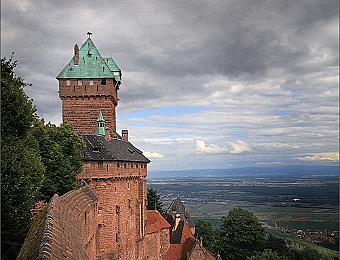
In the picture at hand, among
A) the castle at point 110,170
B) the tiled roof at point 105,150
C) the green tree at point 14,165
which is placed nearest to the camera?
the green tree at point 14,165

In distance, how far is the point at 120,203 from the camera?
26312 millimetres

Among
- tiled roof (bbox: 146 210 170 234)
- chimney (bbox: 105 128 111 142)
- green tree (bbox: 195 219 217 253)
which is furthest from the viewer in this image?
green tree (bbox: 195 219 217 253)

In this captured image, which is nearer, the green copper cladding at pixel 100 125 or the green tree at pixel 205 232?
the green copper cladding at pixel 100 125

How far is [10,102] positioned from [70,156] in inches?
308

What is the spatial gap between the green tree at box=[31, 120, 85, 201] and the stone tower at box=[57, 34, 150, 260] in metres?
2.35

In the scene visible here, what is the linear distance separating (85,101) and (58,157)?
39.1 ft

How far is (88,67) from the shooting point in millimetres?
32062

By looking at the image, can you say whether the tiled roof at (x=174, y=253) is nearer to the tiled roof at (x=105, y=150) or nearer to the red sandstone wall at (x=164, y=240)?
the red sandstone wall at (x=164, y=240)

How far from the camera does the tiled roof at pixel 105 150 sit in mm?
24703

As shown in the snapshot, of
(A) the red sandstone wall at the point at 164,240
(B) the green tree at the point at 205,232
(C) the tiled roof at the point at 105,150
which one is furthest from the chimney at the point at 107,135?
(B) the green tree at the point at 205,232

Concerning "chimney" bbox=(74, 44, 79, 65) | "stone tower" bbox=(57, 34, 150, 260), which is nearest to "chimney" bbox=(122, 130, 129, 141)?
"stone tower" bbox=(57, 34, 150, 260)

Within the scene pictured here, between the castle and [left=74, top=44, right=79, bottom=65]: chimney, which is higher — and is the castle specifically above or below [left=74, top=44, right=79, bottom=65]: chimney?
below

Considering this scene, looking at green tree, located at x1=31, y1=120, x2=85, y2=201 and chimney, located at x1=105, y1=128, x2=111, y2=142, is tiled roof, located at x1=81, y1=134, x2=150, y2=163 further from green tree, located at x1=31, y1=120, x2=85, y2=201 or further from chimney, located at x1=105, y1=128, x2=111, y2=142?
green tree, located at x1=31, y1=120, x2=85, y2=201

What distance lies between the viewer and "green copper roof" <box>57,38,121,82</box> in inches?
1243
